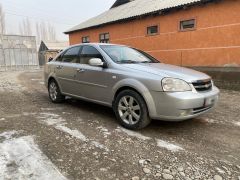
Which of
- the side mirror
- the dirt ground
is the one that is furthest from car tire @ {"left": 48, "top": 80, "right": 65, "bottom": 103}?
the side mirror

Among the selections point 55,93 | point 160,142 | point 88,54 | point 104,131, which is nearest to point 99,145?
point 104,131

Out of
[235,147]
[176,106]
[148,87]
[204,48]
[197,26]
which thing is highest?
[197,26]

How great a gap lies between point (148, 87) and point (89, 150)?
4.82ft

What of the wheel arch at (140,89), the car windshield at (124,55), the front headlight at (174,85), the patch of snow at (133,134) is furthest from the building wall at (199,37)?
the patch of snow at (133,134)

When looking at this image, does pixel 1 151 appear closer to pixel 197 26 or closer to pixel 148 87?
pixel 148 87

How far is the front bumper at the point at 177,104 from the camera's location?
4.10 m

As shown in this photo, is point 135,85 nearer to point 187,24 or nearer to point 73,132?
point 73,132

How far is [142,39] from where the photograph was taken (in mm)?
14406

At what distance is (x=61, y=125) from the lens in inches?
191

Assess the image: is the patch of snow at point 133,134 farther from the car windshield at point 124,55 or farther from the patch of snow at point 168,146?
the car windshield at point 124,55

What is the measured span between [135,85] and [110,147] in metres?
1.23

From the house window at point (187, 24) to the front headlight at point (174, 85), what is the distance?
8.10 m

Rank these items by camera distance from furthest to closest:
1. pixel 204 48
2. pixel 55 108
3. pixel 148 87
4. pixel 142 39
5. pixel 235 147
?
1. pixel 142 39
2. pixel 204 48
3. pixel 55 108
4. pixel 148 87
5. pixel 235 147

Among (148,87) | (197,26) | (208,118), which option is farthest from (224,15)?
(148,87)
